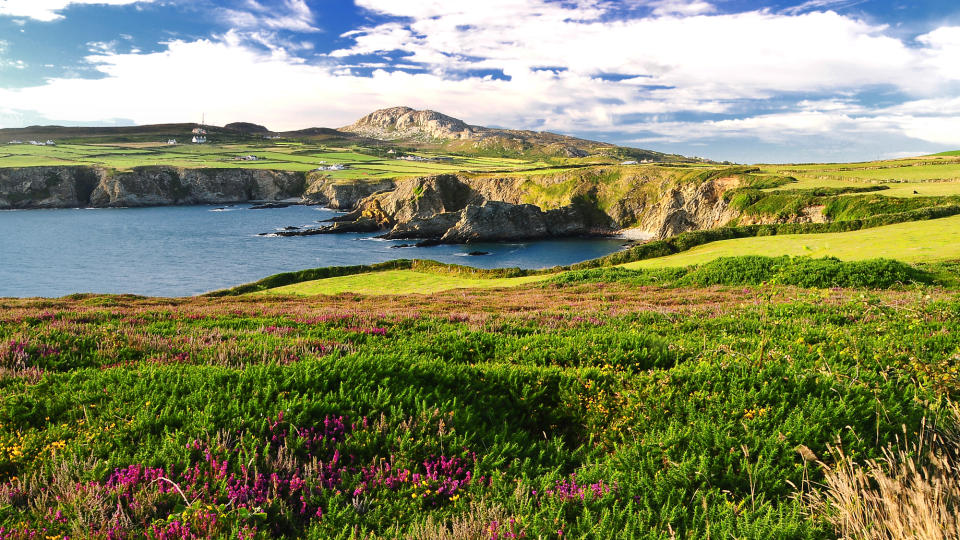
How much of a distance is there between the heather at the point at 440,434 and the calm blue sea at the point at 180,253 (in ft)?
236

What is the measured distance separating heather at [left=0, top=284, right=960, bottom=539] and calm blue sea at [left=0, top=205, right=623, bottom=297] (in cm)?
7184

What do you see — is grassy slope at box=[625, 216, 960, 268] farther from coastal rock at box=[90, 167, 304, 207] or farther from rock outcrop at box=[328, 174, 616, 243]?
coastal rock at box=[90, 167, 304, 207]

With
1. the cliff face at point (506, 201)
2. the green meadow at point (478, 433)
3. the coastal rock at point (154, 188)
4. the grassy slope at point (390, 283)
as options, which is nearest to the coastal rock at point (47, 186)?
the cliff face at point (506, 201)

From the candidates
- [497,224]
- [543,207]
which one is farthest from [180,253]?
[543,207]

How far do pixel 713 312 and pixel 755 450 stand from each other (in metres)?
7.84

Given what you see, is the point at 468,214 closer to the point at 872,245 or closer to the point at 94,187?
the point at 872,245

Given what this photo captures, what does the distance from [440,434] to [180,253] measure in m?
110

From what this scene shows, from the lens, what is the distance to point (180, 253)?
310 feet

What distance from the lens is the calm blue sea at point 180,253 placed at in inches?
2844

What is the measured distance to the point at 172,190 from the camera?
634 feet

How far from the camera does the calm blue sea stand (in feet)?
237

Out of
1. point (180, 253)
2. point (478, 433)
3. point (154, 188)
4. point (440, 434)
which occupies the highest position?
point (154, 188)

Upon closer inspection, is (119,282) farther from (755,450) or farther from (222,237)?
(755,450)

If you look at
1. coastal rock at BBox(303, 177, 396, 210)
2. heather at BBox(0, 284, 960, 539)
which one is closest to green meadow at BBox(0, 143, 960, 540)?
heather at BBox(0, 284, 960, 539)
